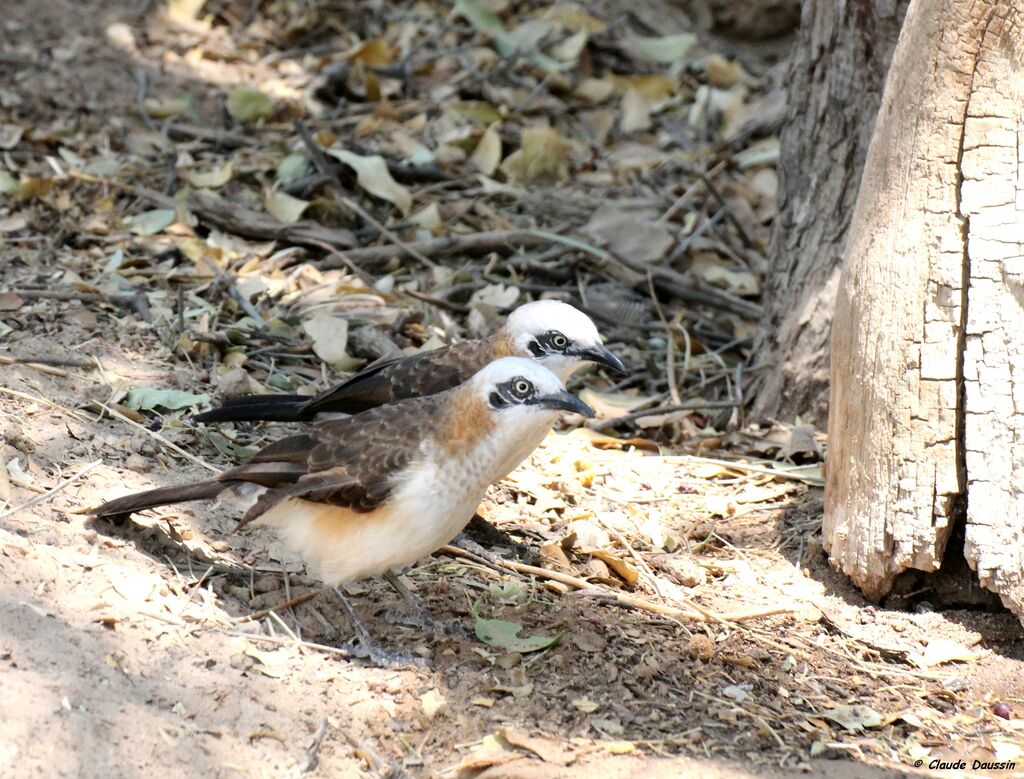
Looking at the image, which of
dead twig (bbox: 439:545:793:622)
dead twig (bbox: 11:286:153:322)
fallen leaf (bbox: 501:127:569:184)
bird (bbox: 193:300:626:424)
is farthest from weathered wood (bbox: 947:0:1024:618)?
fallen leaf (bbox: 501:127:569:184)

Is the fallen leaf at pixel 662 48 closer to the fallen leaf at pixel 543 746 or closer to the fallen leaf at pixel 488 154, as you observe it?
the fallen leaf at pixel 488 154

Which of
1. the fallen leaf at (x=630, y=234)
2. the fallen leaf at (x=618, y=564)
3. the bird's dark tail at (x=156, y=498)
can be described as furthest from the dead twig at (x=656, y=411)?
the bird's dark tail at (x=156, y=498)

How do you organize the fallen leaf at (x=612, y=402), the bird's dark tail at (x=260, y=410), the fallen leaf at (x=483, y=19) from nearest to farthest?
the bird's dark tail at (x=260, y=410) → the fallen leaf at (x=612, y=402) → the fallen leaf at (x=483, y=19)

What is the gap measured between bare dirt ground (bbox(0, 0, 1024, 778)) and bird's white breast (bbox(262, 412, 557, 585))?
0.30 meters

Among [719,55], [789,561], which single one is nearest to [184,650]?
[789,561]

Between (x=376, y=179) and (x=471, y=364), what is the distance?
9.60 feet

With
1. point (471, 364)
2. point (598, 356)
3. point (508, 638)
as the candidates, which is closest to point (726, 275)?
point (598, 356)

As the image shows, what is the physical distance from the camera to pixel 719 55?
10805 millimetres

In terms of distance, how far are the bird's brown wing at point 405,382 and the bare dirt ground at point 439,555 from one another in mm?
506

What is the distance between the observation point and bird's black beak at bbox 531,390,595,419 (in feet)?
14.5

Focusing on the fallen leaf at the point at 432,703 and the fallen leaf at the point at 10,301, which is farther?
the fallen leaf at the point at 10,301

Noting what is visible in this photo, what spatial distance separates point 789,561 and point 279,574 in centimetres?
220

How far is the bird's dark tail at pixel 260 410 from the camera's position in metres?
5.40

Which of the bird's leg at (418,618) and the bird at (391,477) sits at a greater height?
the bird at (391,477)
